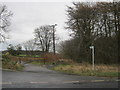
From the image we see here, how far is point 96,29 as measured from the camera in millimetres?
28281

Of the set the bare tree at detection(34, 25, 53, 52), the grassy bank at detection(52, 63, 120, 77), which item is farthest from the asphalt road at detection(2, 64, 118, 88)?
the bare tree at detection(34, 25, 53, 52)

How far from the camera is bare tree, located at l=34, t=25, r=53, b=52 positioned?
210 ft

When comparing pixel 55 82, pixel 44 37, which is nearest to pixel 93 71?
pixel 55 82

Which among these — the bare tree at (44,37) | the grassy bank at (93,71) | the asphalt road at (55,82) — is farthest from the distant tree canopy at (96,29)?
the bare tree at (44,37)

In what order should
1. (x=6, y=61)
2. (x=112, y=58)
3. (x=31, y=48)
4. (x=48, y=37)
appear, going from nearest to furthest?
(x=6, y=61) < (x=112, y=58) < (x=48, y=37) < (x=31, y=48)

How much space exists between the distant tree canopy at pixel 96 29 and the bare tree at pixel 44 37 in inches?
1388

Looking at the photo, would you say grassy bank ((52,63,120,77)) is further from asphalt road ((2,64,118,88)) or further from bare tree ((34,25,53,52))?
bare tree ((34,25,53,52))

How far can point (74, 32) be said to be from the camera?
1131 inches

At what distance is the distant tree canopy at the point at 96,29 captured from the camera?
27.1m

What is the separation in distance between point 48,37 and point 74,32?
36.2 meters

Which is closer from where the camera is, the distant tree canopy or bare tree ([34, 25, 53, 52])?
the distant tree canopy

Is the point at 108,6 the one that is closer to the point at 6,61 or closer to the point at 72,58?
the point at 72,58

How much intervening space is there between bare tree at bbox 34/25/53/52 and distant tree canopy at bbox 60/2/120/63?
116 feet

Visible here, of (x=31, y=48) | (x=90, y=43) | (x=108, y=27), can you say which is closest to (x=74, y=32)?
(x=90, y=43)
